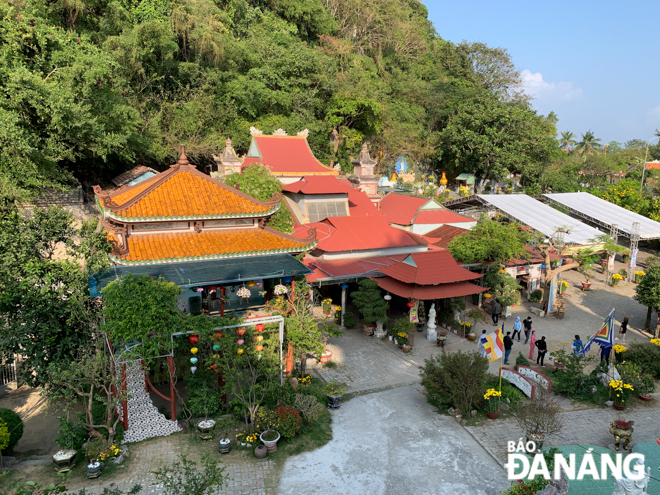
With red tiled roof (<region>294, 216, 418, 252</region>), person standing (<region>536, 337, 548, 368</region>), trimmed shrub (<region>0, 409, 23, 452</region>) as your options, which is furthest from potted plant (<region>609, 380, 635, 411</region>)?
trimmed shrub (<region>0, 409, 23, 452</region>)

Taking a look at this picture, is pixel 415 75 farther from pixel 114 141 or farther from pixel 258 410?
pixel 258 410

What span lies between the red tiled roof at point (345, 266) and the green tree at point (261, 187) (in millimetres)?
2124

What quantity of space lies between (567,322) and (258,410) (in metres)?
16.1

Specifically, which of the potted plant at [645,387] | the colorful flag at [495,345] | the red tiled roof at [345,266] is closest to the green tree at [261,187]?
the red tiled roof at [345,266]

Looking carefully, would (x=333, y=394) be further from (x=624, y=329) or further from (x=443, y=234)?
(x=443, y=234)

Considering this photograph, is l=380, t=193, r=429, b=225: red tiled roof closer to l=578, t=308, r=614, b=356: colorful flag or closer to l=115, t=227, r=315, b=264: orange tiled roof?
l=578, t=308, r=614, b=356: colorful flag

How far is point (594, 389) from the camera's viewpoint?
44.3 feet

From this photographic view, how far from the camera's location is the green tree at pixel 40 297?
1062 centimetres

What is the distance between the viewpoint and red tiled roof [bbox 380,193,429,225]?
2605cm

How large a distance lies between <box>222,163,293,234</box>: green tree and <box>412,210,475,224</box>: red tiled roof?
28.2 feet

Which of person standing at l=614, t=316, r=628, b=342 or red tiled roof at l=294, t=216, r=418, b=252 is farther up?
red tiled roof at l=294, t=216, r=418, b=252

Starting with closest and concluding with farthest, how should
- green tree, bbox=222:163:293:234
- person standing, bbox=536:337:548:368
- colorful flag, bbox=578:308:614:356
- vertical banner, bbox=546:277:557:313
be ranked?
colorful flag, bbox=578:308:614:356, person standing, bbox=536:337:548:368, green tree, bbox=222:163:293:234, vertical banner, bbox=546:277:557:313

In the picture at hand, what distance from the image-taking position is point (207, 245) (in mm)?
12867

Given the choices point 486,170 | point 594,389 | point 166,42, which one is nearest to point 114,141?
point 166,42
